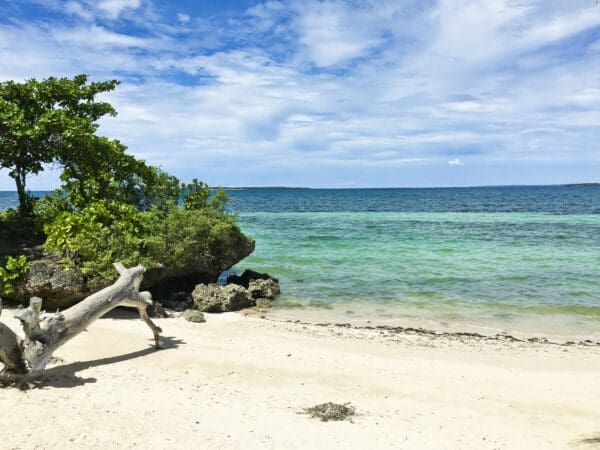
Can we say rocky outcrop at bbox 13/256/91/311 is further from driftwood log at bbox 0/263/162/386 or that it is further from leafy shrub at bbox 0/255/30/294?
driftwood log at bbox 0/263/162/386

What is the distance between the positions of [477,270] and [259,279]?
37.9ft

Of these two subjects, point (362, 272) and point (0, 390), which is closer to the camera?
point (0, 390)

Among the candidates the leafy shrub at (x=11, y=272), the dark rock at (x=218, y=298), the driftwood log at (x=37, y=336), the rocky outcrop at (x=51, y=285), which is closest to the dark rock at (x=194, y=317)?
the dark rock at (x=218, y=298)

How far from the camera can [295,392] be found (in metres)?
8.69

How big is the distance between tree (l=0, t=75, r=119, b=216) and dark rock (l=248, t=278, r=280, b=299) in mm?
8028

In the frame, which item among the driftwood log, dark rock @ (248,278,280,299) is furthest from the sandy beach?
dark rock @ (248,278,280,299)

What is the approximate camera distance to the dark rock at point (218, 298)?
52.1 feet

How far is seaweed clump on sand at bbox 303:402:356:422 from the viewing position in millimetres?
7423

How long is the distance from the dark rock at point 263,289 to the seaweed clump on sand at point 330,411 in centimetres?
1051

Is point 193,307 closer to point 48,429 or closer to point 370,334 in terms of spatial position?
point 370,334

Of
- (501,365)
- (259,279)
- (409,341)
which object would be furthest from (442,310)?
(259,279)

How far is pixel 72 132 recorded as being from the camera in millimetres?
13945

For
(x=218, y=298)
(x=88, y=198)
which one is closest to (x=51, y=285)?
(x=88, y=198)

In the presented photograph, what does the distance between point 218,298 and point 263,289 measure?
9.86 feet
